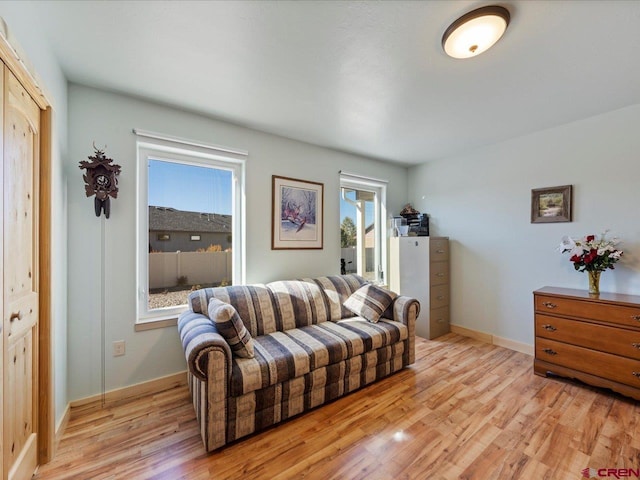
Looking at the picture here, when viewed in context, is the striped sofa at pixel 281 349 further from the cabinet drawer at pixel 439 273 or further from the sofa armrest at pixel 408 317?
the cabinet drawer at pixel 439 273

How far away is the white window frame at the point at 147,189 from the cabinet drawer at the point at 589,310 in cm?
289

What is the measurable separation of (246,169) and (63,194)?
1408 mm

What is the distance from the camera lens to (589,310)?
2.21 metres

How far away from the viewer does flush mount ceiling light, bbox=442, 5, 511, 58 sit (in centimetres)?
133

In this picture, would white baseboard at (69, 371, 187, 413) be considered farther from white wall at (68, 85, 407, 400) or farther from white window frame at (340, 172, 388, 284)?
white window frame at (340, 172, 388, 284)

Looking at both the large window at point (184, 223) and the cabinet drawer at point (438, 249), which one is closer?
the large window at point (184, 223)

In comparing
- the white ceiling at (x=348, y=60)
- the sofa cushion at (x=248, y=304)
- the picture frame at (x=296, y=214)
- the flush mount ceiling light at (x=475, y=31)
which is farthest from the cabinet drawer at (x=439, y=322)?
the flush mount ceiling light at (x=475, y=31)

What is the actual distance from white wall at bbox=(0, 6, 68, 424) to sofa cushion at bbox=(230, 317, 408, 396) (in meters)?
1.16

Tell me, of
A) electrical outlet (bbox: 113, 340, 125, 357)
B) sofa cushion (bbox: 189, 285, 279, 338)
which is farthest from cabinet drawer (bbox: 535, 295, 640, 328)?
electrical outlet (bbox: 113, 340, 125, 357)

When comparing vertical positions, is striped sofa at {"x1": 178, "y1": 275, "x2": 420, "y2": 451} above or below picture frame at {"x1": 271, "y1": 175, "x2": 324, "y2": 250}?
below

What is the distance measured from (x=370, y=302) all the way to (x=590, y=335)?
181cm

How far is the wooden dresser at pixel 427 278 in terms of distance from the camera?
133 inches

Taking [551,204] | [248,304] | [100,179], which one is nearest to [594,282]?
[551,204]

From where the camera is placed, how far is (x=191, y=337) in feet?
5.41
